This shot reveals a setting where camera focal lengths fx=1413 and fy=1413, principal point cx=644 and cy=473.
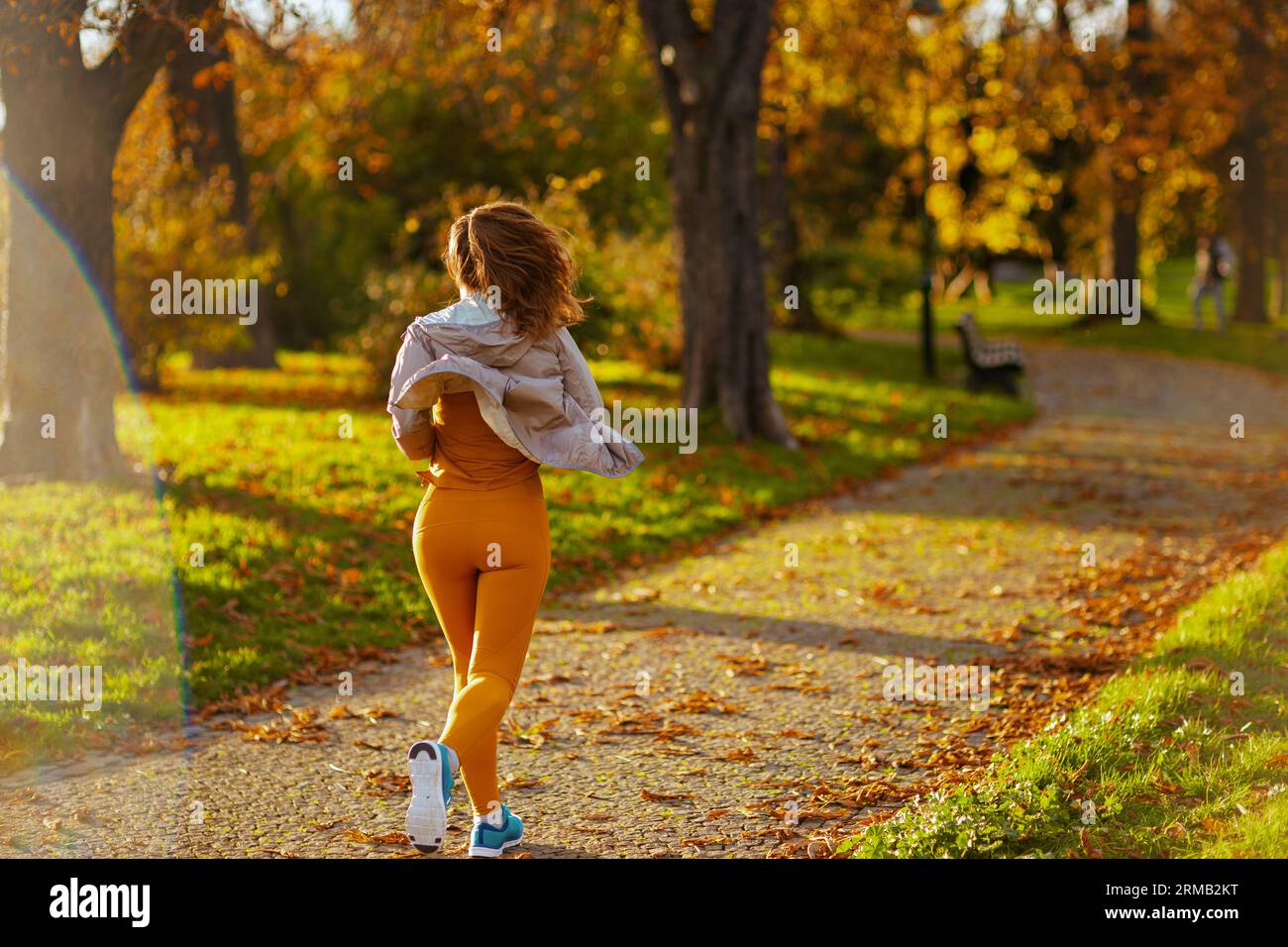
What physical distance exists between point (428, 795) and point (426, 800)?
0.01m

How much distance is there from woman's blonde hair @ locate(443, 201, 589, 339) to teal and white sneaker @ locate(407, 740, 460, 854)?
129cm

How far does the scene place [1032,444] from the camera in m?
15.3

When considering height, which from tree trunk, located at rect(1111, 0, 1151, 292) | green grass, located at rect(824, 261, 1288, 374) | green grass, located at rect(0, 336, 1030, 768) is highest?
tree trunk, located at rect(1111, 0, 1151, 292)

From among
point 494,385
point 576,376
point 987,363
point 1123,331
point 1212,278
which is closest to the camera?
point 494,385

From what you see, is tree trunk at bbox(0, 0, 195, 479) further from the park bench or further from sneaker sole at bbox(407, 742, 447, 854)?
the park bench

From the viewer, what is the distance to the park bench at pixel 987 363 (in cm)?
1939

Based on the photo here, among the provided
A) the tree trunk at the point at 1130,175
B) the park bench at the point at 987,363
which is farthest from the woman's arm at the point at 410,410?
the tree trunk at the point at 1130,175

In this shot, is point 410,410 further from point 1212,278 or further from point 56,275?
point 1212,278

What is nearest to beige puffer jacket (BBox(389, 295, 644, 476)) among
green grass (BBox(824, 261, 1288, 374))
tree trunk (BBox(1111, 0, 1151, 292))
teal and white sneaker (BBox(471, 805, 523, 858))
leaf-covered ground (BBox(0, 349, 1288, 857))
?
teal and white sneaker (BBox(471, 805, 523, 858))

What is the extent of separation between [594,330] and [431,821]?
1526 centimetres

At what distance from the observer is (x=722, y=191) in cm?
1377

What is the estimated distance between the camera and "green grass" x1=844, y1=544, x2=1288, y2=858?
4391 mm

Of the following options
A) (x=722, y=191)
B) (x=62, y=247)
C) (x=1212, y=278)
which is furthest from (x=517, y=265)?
(x=1212, y=278)
